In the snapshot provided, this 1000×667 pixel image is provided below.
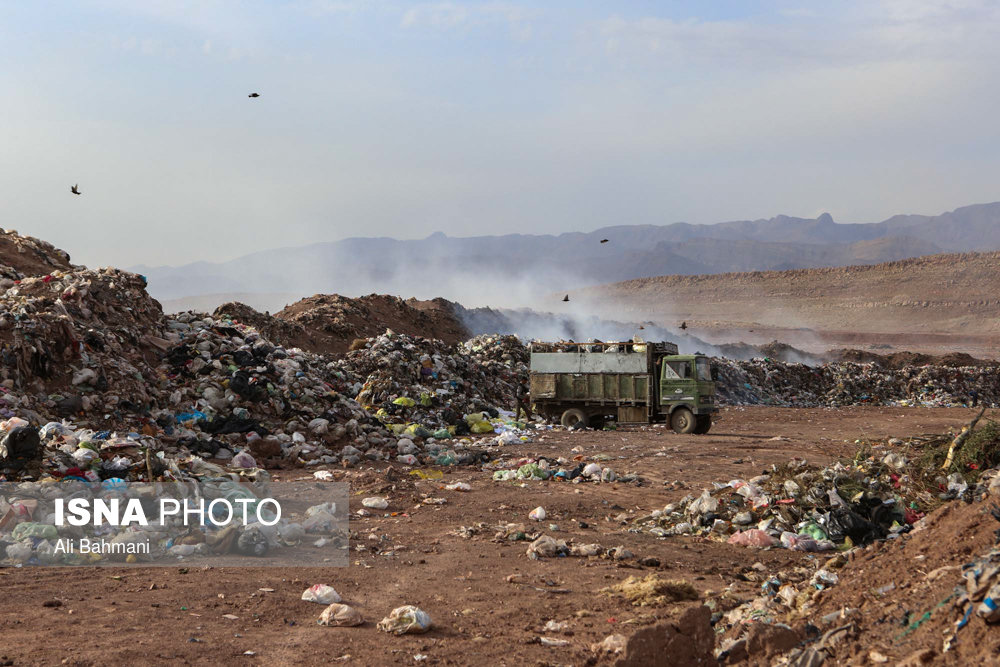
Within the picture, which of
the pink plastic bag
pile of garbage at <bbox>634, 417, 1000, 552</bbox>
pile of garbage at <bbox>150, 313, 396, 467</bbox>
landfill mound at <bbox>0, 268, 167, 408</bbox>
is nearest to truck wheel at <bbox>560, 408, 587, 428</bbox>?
pile of garbage at <bbox>150, 313, 396, 467</bbox>

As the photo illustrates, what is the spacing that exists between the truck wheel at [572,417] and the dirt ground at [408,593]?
7285mm

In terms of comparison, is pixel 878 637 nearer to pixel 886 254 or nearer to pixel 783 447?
pixel 783 447

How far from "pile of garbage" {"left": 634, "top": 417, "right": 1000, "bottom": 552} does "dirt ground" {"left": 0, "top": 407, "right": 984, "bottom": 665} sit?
36cm

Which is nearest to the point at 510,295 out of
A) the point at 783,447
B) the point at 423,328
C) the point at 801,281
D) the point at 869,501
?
the point at 801,281

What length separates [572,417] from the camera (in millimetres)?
18906

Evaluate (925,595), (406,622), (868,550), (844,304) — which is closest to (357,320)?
(406,622)

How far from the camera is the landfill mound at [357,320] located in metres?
28.4

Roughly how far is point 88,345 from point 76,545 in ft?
22.9

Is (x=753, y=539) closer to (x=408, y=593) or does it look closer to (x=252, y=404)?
(x=408, y=593)

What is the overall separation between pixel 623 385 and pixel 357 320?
49.7 ft

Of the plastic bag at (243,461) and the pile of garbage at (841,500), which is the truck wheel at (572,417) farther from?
the pile of garbage at (841,500)

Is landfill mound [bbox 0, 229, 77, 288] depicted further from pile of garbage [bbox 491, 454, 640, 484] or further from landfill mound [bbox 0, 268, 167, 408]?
pile of garbage [bbox 491, 454, 640, 484]

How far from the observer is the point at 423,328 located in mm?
34938

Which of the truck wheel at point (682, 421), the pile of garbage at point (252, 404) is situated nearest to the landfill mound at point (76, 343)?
the pile of garbage at point (252, 404)
